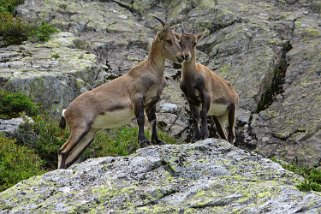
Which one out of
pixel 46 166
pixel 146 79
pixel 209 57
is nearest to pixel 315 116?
pixel 209 57

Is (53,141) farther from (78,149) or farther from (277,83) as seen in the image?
(277,83)

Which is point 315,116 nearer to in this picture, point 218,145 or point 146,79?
point 146,79

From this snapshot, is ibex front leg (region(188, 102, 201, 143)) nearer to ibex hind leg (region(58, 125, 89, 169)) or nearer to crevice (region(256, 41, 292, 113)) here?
ibex hind leg (region(58, 125, 89, 169))

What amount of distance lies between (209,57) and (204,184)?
1276 centimetres

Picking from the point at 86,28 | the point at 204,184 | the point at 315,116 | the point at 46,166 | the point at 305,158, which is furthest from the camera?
the point at 86,28

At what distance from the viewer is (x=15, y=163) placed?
1288cm

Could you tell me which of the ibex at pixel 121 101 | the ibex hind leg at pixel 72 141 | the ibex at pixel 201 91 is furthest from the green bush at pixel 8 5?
the ibex at pixel 201 91

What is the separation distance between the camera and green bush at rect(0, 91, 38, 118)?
15469 millimetres

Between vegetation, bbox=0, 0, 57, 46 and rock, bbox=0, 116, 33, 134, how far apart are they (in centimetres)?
512

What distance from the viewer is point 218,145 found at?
8.97 m

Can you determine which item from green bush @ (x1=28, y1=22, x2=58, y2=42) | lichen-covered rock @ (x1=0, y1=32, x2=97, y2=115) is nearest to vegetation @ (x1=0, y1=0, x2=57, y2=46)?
green bush @ (x1=28, y1=22, x2=58, y2=42)

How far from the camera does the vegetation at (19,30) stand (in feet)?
64.8

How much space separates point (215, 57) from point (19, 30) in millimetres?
6646

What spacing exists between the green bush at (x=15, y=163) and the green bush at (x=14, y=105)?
179 centimetres
